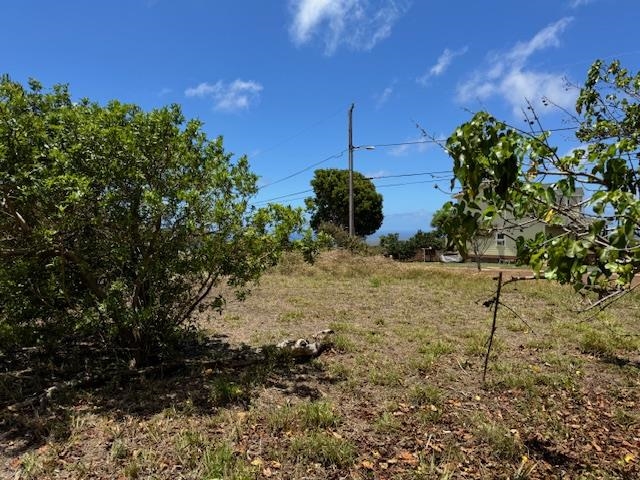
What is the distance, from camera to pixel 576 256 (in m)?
1.51

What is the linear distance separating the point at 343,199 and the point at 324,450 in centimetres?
3146

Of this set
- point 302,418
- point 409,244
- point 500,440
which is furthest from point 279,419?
point 409,244

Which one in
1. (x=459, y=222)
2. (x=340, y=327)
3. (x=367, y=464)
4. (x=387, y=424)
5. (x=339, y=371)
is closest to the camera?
(x=459, y=222)

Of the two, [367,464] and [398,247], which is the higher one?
[398,247]

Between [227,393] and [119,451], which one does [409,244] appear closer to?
[227,393]

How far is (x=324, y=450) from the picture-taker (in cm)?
316

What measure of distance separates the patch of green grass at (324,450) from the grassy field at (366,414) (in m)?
0.01

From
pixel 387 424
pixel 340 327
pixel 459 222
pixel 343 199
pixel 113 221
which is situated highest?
pixel 343 199

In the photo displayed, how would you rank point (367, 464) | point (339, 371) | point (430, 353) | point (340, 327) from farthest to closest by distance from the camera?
point (340, 327), point (430, 353), point (339, 371), point (367, 464)

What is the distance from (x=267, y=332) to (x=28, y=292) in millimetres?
3136

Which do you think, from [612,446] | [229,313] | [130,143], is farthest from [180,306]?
[612,446]

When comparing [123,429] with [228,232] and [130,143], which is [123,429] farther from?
[130,143]

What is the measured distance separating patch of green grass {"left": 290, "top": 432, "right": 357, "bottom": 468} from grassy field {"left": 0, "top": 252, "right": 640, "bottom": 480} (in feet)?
0.03

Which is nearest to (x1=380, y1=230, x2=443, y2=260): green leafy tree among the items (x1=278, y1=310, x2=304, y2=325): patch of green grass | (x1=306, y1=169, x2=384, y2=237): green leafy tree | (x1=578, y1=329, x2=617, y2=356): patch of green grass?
(x1=306, y1=169, x2=384, y2=237): green leafy tree
